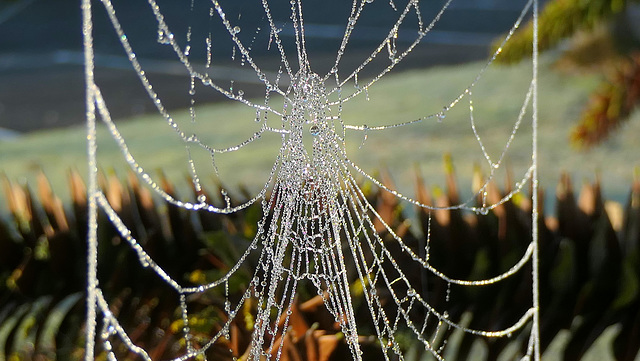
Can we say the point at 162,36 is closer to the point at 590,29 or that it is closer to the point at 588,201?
the point at 588,201

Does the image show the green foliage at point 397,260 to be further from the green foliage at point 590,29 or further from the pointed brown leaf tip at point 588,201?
the green foliage at point 590,29

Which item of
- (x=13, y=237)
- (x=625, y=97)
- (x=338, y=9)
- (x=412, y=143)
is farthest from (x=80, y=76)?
(x=13, y=237)

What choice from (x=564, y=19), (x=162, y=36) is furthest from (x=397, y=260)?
(x=564, y=19)

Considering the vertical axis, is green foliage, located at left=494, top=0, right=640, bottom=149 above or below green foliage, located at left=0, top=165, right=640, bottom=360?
above

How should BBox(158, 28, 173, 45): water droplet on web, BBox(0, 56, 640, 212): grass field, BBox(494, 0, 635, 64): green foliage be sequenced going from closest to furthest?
BBox(158, 28, 173, 45): water droplet on web < BBox(494, 0, 635, 64): green foliage < BBox(0, 56, 640, 212): grass field


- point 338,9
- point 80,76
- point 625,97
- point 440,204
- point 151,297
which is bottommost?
point 151,297

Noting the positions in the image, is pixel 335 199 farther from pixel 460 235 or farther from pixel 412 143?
pixel 412 143

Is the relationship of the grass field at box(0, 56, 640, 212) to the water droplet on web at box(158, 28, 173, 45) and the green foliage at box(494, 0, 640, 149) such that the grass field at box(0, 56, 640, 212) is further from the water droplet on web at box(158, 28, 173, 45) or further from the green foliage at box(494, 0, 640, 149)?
the water droplet on web at box(158, 28, 173, 45)

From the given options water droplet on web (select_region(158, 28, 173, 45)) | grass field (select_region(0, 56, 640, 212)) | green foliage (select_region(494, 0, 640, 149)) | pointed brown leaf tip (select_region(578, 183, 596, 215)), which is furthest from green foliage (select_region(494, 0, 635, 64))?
water droplet on web (select_region(158, 28, 173, 45))

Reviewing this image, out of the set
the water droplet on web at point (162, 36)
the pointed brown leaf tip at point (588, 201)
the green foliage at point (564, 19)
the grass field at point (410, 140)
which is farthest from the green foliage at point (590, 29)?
the water droplet on web at point (162, 36)
